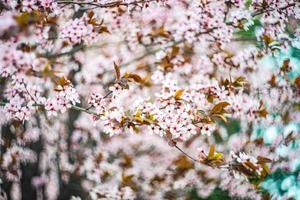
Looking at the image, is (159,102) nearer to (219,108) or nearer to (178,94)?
(178,94)

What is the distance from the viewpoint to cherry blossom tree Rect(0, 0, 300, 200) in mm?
2201

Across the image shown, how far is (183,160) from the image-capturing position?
3580 millimetres

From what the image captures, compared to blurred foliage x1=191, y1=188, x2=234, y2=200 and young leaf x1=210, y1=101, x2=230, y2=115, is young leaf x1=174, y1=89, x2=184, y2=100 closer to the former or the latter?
young leaf x1=210, y1=101, x2=230, y2=115

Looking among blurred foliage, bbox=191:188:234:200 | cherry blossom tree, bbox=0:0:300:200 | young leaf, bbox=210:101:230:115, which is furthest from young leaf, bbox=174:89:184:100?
blurred foliage, bbox=191:188:234:200

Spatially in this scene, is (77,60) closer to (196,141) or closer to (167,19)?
(167,19)

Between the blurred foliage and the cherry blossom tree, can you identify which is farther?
the blurred foliage

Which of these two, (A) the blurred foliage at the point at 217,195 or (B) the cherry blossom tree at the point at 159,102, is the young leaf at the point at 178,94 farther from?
(A) the blurred foliage at the point at 217,195

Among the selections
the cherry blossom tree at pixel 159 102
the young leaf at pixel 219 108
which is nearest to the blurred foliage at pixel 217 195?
the cherry blossom tree at pixel 159 102

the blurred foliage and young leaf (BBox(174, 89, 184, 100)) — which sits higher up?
young leaf (BBox(174, 89, 184, 100))

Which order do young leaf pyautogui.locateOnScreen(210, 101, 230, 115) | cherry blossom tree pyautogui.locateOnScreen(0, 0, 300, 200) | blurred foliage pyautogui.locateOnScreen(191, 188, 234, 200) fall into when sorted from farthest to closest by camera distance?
blurred foliage pyautogui.locateOnScreen(191, 188, 234, 200)
cherry blossom tree pyautogui.locateOnScreen(0, 0, 300, 200)
young leaf pyautogui.locateOnScreen(210, 101, 230, 115)

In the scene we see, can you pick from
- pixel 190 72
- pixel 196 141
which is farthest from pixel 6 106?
pixel 196 141

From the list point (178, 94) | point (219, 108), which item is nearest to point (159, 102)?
point (178, 94)

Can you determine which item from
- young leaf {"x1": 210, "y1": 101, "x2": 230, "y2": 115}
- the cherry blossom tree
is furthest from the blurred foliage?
young leaf {"x1": 210, "y1": 101, "x2": 230, "y2": 115}

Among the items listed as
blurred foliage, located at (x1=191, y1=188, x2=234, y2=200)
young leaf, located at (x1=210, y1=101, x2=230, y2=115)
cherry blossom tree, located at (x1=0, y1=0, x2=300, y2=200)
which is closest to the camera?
young leaf, located at (x1=210, y1=101, x2=230, y2=115)
